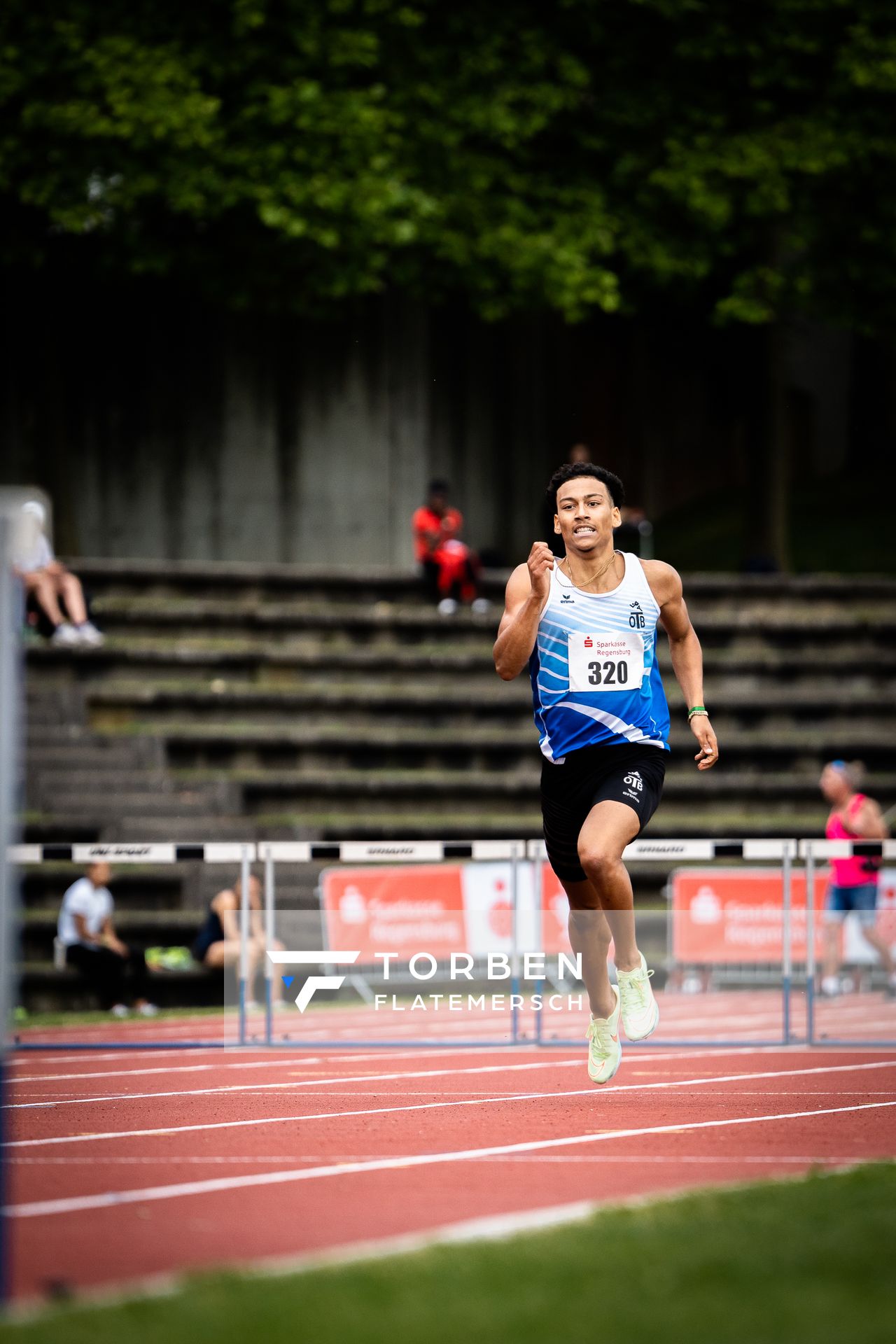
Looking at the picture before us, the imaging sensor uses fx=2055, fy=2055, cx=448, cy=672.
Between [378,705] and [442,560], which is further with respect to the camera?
[442,560]

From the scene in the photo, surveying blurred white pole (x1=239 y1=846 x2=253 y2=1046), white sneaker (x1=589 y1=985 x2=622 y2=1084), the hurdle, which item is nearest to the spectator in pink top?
the hurdle

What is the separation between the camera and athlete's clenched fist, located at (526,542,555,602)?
7332 millimetres

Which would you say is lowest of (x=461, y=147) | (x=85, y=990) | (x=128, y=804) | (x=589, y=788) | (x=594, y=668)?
(x=85, y=990)

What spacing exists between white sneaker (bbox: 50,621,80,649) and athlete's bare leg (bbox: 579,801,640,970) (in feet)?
41.3

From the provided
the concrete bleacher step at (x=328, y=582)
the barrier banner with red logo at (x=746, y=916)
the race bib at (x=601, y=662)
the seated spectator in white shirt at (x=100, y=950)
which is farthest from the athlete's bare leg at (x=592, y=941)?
the concrete bleacher step at (x=328, y=582)

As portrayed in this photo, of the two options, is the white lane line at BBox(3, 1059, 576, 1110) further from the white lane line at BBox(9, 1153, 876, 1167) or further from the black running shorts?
the black running shorts

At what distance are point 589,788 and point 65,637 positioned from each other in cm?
1267

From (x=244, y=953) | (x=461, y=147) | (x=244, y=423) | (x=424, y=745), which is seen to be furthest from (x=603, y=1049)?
(x=244, y=423)

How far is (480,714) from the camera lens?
20.3m

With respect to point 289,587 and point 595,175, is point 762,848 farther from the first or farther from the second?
point 595,175

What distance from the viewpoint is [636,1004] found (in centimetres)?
798

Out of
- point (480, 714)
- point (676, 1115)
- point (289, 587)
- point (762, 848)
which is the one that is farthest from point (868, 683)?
point (676, 1115)

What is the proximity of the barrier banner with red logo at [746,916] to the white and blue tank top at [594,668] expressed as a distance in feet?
17.8

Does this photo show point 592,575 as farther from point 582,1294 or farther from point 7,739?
point 582,1294
